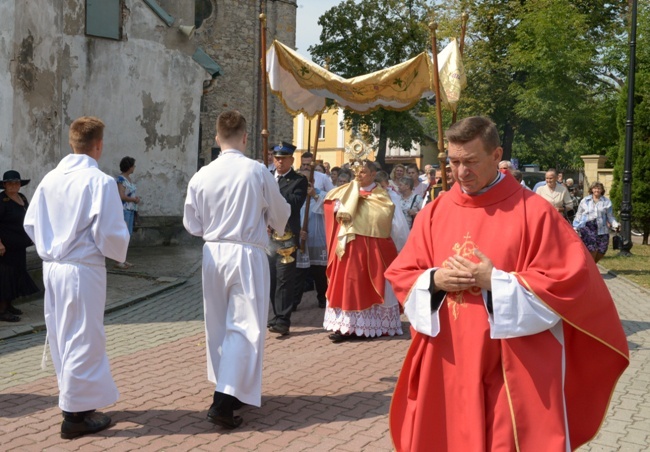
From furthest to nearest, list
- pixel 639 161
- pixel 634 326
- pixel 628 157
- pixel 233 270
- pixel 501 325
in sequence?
1. pixel 639 161
2. pixel 628 157
3. pixel 634 326
4. pixel 233 270
5. pixel 501 325

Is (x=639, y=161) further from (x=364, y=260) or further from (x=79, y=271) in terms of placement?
(x=79, y=271)

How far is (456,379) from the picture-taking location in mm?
3750

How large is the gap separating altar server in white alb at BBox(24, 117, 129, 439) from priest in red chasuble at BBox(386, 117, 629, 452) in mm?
2488

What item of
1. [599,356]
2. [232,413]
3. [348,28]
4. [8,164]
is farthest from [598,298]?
[348,28]

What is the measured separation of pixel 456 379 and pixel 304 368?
395cm

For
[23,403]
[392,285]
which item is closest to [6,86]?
[23,403]

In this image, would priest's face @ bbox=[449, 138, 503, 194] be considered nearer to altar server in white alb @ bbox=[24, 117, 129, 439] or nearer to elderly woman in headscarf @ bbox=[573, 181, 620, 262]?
altar server in white alb @ bbox=[24, 117, 129, 439]

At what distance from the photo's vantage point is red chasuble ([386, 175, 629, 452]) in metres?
3.57

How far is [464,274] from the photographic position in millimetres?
3658

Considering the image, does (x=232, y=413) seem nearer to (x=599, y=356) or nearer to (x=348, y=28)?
(x=599, y=356)

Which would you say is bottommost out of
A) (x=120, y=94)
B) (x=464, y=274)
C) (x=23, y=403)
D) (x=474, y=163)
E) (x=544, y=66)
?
(x=23, y=403)

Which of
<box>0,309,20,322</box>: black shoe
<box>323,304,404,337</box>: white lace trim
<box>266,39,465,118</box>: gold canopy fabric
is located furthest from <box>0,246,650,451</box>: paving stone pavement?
<box>266,39,465,118</box>: gold canopy fabric

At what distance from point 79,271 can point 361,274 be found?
415cm

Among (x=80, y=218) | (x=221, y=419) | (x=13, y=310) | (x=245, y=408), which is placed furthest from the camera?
(x=13, y=310)
